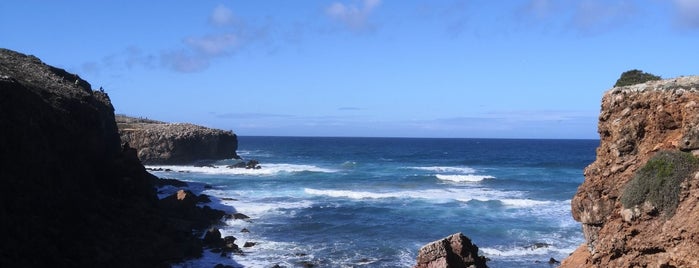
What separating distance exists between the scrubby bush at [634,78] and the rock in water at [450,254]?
6235 millimetres

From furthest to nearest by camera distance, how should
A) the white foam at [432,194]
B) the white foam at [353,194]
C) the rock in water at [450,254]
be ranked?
the white foam at [353,194], the white foam at [432,194], the rock in water at [450,254]

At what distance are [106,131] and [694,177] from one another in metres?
30.3

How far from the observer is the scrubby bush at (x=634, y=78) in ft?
44.5

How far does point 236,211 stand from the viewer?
114 feet

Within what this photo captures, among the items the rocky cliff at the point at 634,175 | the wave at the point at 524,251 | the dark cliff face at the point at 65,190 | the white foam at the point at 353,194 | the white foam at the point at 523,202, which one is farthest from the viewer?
the white foam at the point at 353,194

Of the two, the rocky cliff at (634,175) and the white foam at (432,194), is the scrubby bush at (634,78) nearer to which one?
the rocky cliff at (634,175)

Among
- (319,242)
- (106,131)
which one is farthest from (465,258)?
(106,131)

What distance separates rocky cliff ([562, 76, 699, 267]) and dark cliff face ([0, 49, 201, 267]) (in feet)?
45.6

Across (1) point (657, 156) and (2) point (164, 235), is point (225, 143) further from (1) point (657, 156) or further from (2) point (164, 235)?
(1) point (657, 156)

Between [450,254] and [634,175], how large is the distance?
6.63 meters

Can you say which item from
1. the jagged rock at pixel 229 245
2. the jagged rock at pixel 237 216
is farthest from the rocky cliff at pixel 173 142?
the jagged rock at pixel 229 245

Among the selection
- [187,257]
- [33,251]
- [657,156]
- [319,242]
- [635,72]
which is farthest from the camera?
[319,242]

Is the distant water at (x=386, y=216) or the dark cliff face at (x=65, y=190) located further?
the distant water at (x=386, y=216)

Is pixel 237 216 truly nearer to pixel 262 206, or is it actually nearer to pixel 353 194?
pixel 262 206
